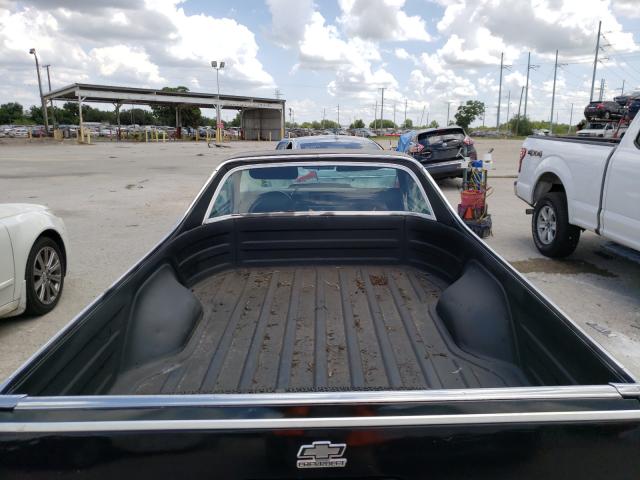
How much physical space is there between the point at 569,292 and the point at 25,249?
5542 mm

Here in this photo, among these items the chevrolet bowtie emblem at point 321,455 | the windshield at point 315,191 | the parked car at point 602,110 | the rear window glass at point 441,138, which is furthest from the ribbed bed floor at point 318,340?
the parked car at point 602,110

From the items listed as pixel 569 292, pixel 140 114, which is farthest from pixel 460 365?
pixel 140 114

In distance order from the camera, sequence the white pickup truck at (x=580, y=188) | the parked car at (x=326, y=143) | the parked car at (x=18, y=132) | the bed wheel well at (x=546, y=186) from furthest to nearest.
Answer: the parked car at (x=18, y=132), the parked car at (x=326, y=143), the bed wheel well at (x=546, y=186), the white pickup truck at (x=580, y=188)

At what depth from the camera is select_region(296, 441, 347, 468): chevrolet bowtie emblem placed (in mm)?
1312

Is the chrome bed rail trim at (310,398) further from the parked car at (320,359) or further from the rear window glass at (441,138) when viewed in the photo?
the rear window glass at (441,138)

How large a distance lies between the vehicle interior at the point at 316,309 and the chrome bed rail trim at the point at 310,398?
0.25 metres

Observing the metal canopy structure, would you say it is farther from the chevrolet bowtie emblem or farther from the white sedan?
the chevrolet bowtie emblem

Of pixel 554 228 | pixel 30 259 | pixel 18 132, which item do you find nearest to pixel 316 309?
pixel 30 259

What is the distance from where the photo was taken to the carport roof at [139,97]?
43250mm

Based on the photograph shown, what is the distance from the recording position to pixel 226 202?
4.02m

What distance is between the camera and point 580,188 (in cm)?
621

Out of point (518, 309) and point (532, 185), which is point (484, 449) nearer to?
point (518, 309)

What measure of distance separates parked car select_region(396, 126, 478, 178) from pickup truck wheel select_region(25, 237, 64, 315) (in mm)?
10174

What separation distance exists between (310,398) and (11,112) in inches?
4591
